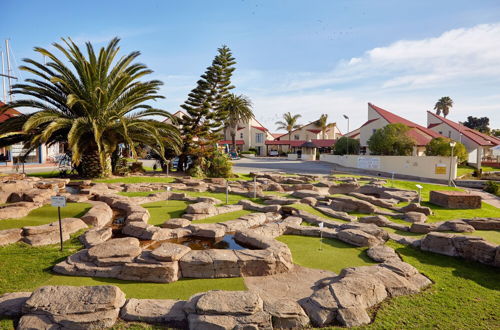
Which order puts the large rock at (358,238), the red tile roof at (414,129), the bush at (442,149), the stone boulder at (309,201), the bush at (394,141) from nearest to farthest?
1. the large rock at (358,238)
2. the stone boulder at (309,201)
3. the bush at (442,149)
4. the bush at (394,141)
5. the red tile roof at (414,129)

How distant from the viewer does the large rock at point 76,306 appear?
3.57 m

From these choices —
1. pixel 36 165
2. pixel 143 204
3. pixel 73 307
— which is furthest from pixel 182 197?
pixel 36 165

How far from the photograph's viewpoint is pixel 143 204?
10.9 meters

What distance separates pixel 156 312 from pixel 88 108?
48.3ft

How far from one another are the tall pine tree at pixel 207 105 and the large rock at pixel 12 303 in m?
18.6

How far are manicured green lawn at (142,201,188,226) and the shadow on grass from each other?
256 inches

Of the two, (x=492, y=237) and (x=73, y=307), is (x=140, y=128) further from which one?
(x=492, y=237)

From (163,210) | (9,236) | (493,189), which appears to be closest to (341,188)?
(163,210)

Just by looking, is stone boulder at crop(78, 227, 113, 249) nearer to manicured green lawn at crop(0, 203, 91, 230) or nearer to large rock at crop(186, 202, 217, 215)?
manicured green lawn at crop(0, 203, 91, 230)

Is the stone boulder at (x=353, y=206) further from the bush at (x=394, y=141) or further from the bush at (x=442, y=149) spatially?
the bush at (x=394, y=141)

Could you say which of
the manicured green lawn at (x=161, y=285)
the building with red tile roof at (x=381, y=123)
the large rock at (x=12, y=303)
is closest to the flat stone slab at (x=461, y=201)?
the manicured green lawn at (x=161, y=285)

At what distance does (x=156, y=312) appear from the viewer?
12.6 feet

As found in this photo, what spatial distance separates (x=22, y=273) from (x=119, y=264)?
165 cm

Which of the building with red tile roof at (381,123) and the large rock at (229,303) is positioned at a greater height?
the building with red tile roof at (381,123)
